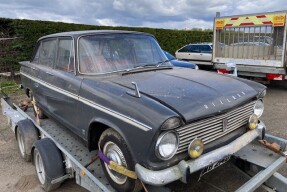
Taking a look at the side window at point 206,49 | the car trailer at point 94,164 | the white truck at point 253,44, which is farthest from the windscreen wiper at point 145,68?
the side window at point 206,49

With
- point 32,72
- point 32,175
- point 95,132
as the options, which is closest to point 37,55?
point 32,72

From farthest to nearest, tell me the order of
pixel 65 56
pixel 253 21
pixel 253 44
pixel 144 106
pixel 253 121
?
pixel 253 44 → pixel 253 21 → pixel 65 56 → pixel 253 121 → pixel 144 106

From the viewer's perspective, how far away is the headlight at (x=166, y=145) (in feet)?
7.93

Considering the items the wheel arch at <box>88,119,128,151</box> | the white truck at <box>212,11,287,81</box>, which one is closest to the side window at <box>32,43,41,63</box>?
the wheel arch at <box>88,119,128,151</box>

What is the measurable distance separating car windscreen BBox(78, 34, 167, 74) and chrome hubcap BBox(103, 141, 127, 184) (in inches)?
40.0

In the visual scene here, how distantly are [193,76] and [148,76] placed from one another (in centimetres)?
57

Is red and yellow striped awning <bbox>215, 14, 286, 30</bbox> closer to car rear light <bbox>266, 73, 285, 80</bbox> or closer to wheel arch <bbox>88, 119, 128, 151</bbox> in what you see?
car rear light <bbox>266, 73, 285, 80</bbox>

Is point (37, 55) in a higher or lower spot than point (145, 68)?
higher

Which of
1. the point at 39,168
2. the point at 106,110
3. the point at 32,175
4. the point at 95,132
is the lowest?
the point at 32,175

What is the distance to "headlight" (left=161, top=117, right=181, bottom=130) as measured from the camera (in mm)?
2363

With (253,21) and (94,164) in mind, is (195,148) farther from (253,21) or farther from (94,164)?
(253,21)

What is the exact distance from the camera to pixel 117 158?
9.17 ft

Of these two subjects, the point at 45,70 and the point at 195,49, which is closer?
the point at 45,70

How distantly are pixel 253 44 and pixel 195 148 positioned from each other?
24.5ft
